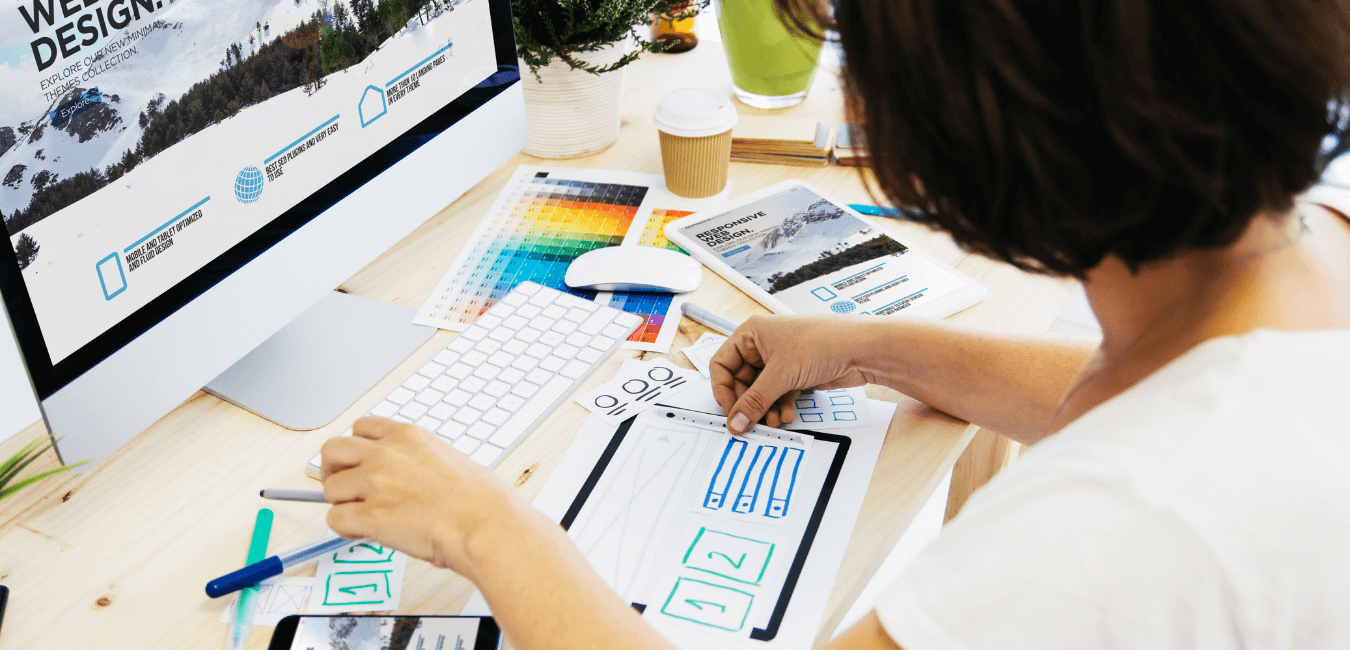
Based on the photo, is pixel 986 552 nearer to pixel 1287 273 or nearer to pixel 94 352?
pixel 1287 273

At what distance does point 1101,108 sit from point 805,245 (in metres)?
0.60

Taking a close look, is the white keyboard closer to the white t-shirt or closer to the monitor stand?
the monitor stand

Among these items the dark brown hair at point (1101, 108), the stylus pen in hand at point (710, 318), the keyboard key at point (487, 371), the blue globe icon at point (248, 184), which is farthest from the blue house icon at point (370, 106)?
the dark brown hair at point (1101, 108)

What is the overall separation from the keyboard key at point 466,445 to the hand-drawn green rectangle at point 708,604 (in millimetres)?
227

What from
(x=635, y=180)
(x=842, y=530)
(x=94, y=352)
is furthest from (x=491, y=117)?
(x=842, y=530)

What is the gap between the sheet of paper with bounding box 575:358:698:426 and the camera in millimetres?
814

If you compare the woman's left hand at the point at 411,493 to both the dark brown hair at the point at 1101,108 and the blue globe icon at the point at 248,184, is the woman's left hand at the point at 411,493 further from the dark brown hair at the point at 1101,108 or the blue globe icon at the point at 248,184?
the dark brown hair at the point at 1101,108

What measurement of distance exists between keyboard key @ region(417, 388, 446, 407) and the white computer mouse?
0.67ft

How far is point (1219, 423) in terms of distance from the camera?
0.44m

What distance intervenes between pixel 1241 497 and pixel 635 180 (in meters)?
0.87

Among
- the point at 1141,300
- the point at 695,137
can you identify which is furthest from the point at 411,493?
A: the point at 695,137

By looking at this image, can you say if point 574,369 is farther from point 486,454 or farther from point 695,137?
point 695,137

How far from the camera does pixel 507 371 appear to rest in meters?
0.85

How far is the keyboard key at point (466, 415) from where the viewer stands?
31.4 inches
